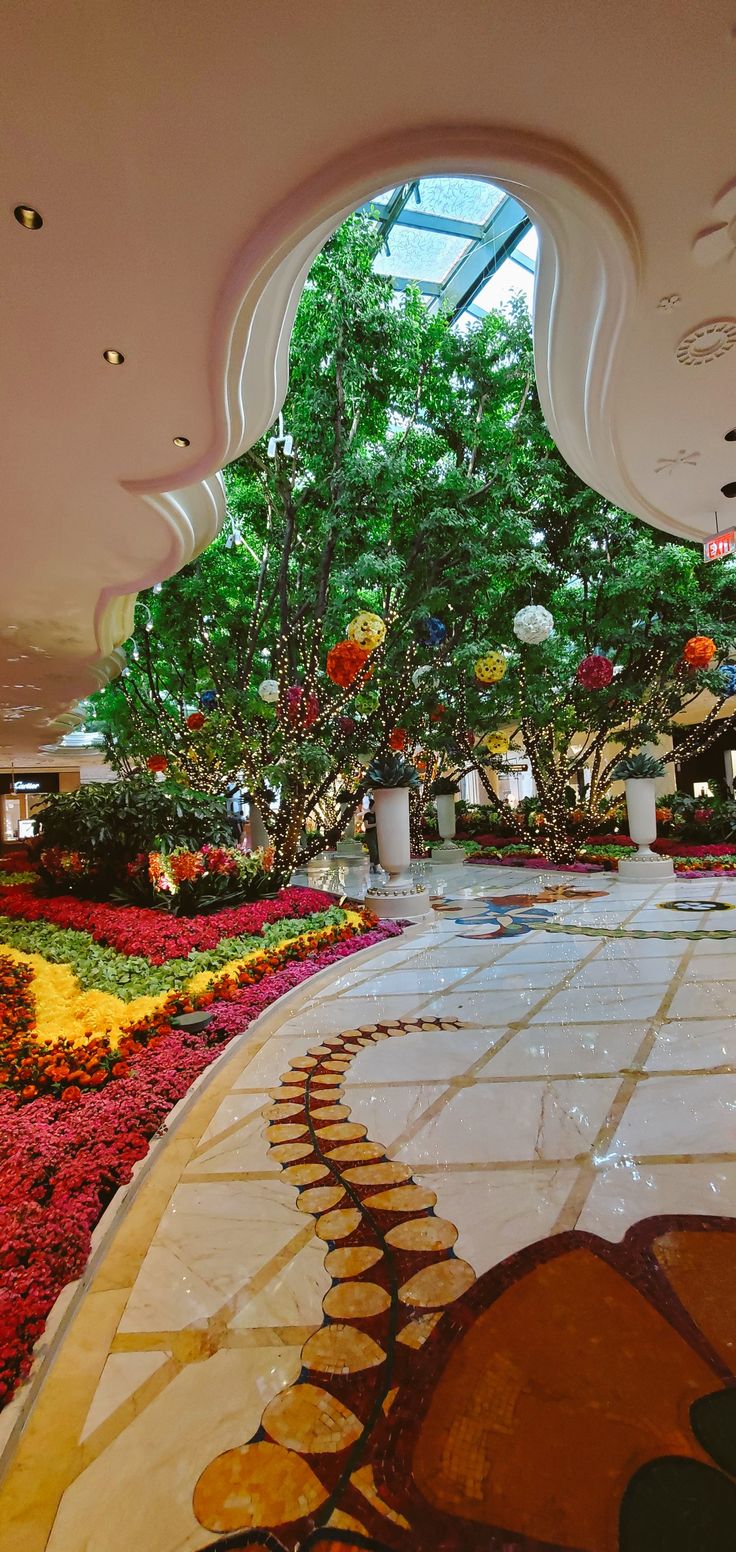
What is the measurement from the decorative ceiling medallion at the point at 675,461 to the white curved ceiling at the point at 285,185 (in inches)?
15.2

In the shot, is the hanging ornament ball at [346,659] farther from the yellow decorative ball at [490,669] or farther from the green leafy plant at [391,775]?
the yellow decorative ball at [490,669]

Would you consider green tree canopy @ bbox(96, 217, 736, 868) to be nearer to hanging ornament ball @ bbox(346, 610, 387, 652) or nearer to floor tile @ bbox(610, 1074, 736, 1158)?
hanging ornament ball @ bbox(346, 610, 387, 652)

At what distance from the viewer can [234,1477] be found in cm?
134

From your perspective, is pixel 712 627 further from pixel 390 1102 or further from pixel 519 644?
pixel 390 1102

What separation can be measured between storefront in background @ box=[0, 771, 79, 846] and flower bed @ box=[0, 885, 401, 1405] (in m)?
20.5

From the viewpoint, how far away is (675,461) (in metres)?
4.92

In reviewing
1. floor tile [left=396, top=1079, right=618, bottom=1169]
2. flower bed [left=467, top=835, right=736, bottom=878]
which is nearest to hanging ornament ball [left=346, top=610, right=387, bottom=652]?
floor tile [left=396, top=1079, right=618, bottom=1169]

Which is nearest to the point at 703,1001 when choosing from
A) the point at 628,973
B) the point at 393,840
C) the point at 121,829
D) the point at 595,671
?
the point at 628,973

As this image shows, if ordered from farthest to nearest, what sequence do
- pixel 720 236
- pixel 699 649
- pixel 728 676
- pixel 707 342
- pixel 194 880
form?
pixel 728 676 → pixel 699 649 → pixel 194 880 → pixel 707 342 → pixel 720 236

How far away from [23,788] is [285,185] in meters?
27.9

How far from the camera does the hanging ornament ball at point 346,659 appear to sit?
6.44 metres

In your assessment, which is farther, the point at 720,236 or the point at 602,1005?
the point at 602,1005

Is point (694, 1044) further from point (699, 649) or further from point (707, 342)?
point (699, 649)

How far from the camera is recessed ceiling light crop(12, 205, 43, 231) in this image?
2.40 m
